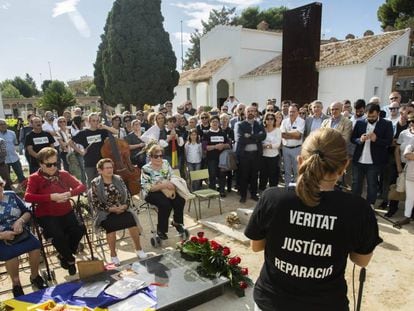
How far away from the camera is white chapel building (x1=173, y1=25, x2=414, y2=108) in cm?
1777

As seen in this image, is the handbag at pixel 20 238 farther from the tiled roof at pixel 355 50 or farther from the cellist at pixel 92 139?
the tiled roof at pixel 355 50

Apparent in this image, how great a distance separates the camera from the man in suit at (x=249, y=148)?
663 cm

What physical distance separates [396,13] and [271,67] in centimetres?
1559

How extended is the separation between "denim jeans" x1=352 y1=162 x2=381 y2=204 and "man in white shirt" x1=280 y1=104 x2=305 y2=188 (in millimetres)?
1174

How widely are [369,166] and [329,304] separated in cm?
489

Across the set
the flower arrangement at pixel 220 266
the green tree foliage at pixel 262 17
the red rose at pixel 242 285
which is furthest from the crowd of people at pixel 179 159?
the green tree foliage at pixel 262 17

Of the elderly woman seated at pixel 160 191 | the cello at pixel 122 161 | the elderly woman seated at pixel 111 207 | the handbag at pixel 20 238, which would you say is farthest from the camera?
the cello at pixel 122 161

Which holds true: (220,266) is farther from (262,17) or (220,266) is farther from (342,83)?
(262,17)

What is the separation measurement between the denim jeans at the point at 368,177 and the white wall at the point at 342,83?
13.4 meters

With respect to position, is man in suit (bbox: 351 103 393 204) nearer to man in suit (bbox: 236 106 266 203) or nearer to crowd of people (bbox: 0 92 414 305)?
crowd of people (bbox: 0 92 414 305)

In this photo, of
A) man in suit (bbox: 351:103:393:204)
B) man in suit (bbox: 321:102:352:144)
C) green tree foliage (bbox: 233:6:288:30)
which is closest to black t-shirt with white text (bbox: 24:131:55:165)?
man in suit (bbox: 321:102:352:144)

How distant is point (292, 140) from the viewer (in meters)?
6.64

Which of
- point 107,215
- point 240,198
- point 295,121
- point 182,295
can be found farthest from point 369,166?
point 107,215

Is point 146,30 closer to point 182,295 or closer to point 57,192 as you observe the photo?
point 57,192
